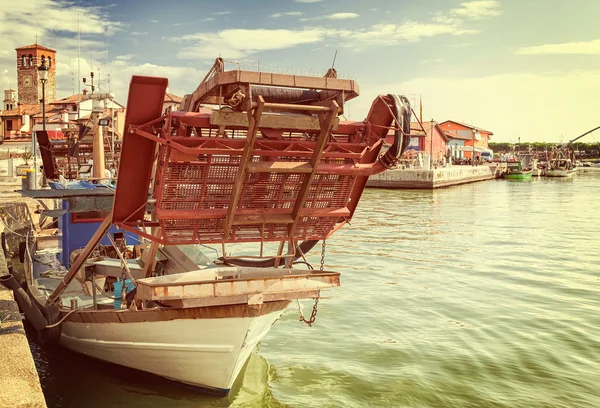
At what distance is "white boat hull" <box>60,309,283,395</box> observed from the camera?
8477 mm

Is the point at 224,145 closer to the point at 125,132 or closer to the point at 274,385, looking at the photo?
the point at 125,132

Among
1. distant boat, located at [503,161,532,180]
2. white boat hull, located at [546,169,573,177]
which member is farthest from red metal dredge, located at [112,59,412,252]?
white boat hull, located at [546,169,573,177]

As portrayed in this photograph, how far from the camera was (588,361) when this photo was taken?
38.4ft

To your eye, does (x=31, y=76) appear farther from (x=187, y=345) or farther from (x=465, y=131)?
(x=187, y=345)

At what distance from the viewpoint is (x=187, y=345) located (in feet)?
28.7

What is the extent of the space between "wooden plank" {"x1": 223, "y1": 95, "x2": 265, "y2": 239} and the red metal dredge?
0.01m

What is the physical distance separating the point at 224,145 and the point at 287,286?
2.04 m

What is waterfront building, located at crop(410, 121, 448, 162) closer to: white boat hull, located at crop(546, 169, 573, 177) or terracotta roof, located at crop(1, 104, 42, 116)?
white boat hull, located at crop(546, 169, 573, 177)

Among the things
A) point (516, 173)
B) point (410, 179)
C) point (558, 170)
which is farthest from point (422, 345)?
point (558, 170)

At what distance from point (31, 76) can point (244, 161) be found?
363 feet

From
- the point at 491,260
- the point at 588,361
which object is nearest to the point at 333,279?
the point at 588,361

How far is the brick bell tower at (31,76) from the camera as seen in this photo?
341 feet

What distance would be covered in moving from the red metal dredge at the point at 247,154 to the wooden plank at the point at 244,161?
0.04 feet

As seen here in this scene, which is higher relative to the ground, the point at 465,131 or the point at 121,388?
the point at 465,131
